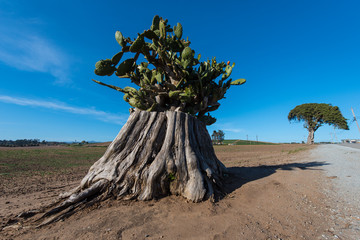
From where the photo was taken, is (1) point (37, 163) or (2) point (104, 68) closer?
(2) point (104, 68)

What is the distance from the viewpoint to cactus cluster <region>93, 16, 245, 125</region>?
17.3 ft

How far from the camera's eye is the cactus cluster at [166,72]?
527 centimetres

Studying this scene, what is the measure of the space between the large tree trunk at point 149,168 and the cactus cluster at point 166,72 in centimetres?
121

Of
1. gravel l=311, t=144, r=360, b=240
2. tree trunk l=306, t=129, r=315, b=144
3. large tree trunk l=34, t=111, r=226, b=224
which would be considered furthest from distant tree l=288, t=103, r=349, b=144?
large tree trunk l=34, t=111, r=226, b=224

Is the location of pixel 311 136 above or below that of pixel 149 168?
above

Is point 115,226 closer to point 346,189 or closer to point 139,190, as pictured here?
point 139,190

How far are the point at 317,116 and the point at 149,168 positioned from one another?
48.3 metres

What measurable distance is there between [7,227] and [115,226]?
201cm

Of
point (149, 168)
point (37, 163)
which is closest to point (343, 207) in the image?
point (149, 168)

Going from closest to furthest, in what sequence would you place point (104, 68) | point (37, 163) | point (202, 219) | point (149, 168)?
point (202, 219), point (149, 168), point (104, 68), point (37, 163)

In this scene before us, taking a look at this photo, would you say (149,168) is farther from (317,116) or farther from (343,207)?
(317,116)

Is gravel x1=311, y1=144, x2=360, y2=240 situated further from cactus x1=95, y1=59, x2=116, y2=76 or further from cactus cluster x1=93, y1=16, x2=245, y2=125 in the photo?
cactus x1=95, y1=59, x2=116, y2=76

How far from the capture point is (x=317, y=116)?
38188mm

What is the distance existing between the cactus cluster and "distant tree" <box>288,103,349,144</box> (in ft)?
143
